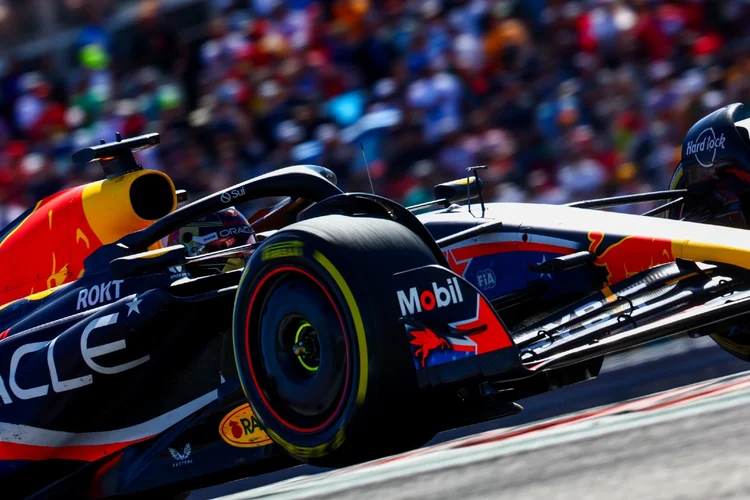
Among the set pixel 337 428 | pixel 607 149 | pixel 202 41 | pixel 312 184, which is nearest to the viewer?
pixel 337 428

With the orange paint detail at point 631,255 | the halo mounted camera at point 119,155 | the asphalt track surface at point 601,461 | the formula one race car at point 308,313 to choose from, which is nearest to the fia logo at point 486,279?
the formula one race car at point 308,313

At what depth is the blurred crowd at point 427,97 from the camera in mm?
9039

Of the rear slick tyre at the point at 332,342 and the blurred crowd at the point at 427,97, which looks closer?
the rear slick tyre at the point at 332,342

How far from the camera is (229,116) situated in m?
10.1

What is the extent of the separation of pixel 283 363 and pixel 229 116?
654 centimetres

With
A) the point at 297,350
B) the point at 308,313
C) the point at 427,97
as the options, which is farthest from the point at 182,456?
the point at 427,97

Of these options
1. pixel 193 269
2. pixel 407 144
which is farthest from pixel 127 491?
pixel 407 144

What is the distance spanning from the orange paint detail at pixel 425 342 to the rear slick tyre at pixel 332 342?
0.04 metres

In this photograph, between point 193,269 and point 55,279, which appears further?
point 55,279

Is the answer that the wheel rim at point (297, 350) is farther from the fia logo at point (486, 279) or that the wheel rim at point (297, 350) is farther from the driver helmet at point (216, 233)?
the driver helmet at point (216, 233)

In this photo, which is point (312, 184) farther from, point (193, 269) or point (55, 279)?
point (55, 279)

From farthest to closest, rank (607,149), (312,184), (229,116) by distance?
(229,116) → (607,149) → (312,184)

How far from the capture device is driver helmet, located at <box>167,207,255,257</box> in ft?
19.3

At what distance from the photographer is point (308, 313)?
12.2ft
